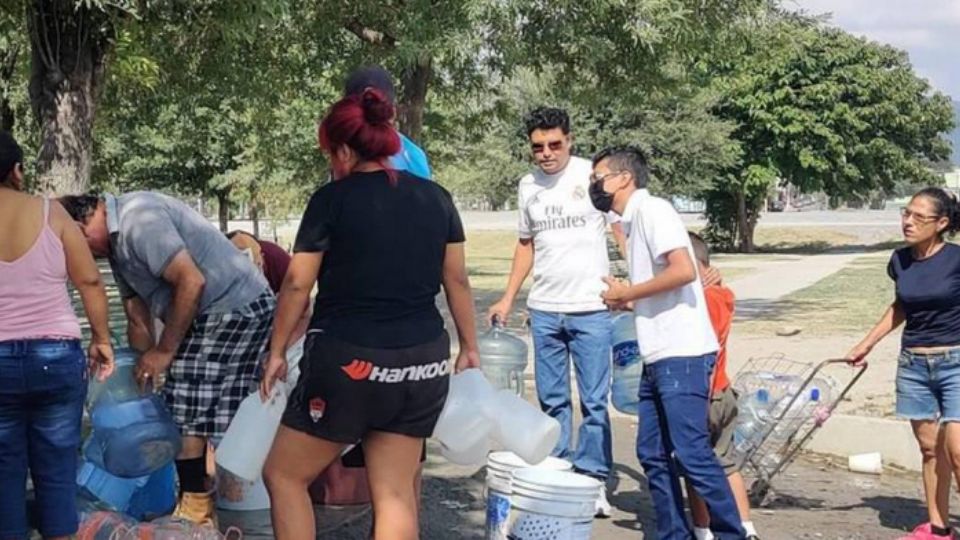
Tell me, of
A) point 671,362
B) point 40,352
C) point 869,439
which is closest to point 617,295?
point 671,362

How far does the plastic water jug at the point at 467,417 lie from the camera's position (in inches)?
163

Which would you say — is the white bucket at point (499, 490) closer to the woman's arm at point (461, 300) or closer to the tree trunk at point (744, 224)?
the woman's arm at point (461, 300)

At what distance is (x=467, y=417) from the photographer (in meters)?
4.18

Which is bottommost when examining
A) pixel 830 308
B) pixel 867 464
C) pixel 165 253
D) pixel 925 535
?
pixel 830 308

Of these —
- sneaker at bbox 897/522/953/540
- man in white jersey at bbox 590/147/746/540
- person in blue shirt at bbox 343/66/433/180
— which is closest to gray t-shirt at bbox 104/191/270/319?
person in blue shirt at bbox 343/66/433/180

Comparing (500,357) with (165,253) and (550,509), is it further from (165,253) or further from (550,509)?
(165,253)

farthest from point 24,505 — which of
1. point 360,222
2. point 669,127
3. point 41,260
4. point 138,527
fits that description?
point 669,127

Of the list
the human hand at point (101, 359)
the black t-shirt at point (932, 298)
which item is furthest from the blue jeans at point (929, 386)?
the human hand at point (101, 359)

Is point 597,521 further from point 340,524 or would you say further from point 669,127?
point 669,127

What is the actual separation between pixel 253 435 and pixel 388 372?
73 centimetres

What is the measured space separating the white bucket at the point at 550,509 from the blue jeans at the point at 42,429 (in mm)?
1675

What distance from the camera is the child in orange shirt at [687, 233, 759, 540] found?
5.05m

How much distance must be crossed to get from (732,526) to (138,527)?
234cm

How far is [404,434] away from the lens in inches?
147
